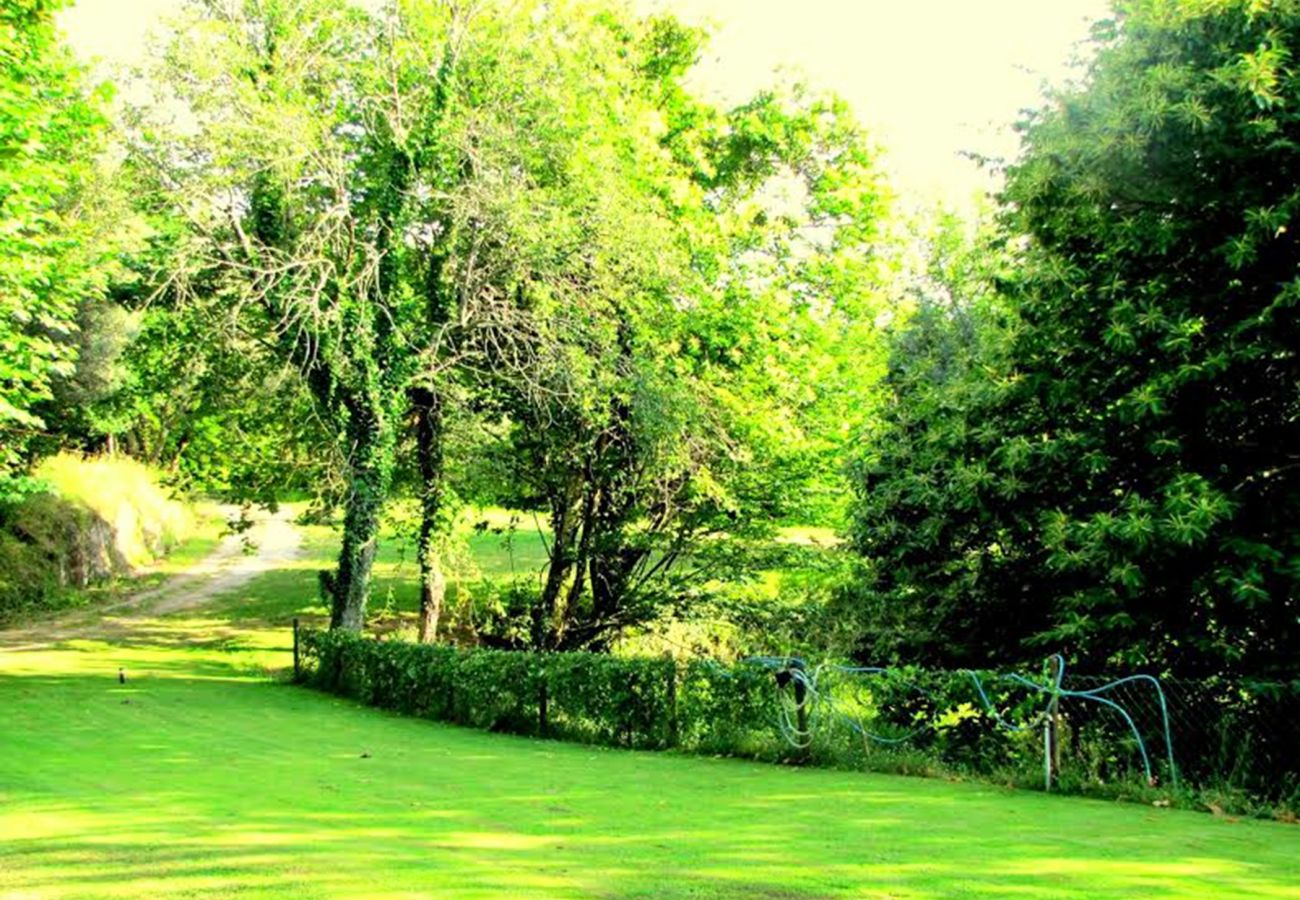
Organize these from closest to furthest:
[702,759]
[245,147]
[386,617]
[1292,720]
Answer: [1292,720] < [702,759] < [245,147] < [386,617]

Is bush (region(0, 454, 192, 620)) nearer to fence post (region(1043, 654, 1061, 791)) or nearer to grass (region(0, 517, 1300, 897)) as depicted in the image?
grass (region(0, 517, 1300, 897))

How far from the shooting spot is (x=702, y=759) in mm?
12953

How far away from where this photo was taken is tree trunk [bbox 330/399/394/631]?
21.9 m

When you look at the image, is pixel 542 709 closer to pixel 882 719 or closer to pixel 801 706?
pixel 801 706

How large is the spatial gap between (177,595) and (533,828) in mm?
31530

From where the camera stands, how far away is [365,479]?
72.0 ft

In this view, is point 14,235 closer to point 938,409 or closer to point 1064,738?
point 938,409

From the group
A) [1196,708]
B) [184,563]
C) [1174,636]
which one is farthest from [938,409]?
[184,563]

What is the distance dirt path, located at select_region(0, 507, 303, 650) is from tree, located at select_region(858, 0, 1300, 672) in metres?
17.4

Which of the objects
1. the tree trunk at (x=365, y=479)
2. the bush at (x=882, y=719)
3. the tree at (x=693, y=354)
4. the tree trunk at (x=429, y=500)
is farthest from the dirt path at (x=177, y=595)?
the bush at (x=882, y=719)

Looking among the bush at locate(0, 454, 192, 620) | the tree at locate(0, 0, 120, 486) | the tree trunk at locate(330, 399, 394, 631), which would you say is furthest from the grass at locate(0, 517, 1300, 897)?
the bush at locate(0, 454, 192, 620)

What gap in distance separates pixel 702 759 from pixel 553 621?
11.8 meters

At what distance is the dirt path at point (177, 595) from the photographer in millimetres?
27750

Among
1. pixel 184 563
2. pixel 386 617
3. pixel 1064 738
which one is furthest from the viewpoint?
pixel 184 563
